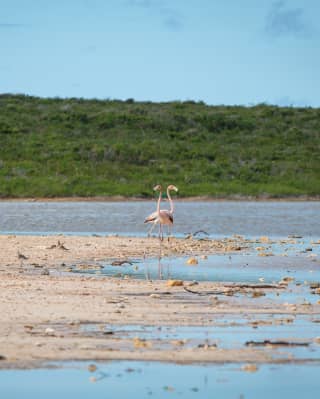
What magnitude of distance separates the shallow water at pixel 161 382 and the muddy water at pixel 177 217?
15.8 m

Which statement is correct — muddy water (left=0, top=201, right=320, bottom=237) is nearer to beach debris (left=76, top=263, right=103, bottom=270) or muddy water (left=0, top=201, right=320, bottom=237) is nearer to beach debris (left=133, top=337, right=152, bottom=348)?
beach debris (left=76, top=263, right=103, bottom=270)

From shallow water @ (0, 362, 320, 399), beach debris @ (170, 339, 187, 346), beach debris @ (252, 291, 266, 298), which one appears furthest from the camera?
beach debris @ (252, 291, 266, 298)

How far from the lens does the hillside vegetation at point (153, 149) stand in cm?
4038

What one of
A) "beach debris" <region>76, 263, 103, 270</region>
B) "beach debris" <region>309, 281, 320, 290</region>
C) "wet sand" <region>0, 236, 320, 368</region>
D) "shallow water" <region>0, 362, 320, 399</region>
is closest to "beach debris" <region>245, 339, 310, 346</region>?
"wet sand" <region>0, 236, 320, 368</region>

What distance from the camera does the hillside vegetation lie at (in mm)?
40375

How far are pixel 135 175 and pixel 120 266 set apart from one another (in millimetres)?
26838

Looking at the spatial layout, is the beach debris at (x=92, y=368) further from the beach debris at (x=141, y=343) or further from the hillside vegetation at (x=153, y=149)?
the hillside vegetation at (x=153, y=149)

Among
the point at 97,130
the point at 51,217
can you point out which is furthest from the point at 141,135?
the point at 51,217

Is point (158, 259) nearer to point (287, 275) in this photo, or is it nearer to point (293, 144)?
point (287, 275)

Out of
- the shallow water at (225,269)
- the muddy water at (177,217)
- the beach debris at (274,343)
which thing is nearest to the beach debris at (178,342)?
Result: the beach debris at (274,343)

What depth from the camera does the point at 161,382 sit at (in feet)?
24.1

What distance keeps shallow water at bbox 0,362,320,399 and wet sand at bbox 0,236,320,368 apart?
23cm

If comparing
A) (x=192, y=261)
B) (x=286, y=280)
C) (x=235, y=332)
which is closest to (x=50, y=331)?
(x=235, y=332)

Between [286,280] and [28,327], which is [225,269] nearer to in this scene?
[286,280]
